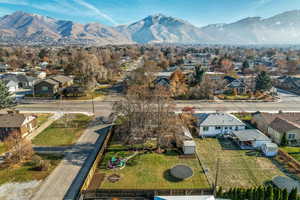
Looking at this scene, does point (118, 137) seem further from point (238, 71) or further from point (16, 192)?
point (238, 71)

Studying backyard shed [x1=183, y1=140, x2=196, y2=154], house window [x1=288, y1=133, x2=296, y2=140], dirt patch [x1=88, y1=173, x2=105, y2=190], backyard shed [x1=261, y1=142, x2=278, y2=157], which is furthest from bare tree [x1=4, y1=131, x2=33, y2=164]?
house window [x1=288, y1=133, x2=296, y2=140]

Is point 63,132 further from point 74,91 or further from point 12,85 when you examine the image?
point 12,85

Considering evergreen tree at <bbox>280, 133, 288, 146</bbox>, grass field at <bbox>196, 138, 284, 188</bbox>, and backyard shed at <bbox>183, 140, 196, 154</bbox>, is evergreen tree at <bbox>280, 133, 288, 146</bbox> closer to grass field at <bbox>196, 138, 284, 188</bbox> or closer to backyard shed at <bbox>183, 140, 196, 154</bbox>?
grass field at <bbox>196, 138, 284, 188</bbox>

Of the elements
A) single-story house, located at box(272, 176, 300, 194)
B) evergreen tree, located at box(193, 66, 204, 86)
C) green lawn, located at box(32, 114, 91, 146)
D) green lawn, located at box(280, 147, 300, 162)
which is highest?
evergreen tree, located at box(193, 66, 204, 86)

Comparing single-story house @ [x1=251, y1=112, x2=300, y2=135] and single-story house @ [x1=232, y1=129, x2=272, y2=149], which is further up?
single-story house @ [x1=251, y1=112, x2=300, y2=135]

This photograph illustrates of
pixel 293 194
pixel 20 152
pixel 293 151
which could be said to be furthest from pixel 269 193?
pixel 20 152

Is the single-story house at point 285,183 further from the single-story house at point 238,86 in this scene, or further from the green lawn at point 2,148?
the single-story house at point 238,86

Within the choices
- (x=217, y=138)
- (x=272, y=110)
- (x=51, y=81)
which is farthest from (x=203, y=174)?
(x=51, y=81)
